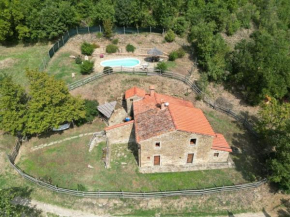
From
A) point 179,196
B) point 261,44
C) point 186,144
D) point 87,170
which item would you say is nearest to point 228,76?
point 261,44

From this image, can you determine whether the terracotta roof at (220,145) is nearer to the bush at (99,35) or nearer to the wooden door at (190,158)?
the wooden door at (190,158)

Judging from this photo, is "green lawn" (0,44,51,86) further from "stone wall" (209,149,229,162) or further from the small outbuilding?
"stone wall" (209,149,229,162)

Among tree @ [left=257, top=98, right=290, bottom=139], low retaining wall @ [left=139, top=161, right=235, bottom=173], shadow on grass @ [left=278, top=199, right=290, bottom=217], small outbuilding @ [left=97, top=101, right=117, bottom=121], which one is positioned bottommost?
shadow on grass @ [left=278, top=199, right=290, bottom=217]

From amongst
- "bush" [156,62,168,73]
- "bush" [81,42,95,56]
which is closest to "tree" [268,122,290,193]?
"bush" [156,62,168,73]

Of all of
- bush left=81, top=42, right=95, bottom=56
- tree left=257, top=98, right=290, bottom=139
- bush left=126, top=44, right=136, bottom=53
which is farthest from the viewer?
bush left=126, top=44, right=136, bottom=53

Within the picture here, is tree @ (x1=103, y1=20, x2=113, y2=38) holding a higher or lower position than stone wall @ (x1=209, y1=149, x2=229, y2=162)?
higher

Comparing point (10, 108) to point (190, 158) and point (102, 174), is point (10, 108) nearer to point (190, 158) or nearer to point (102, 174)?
point (102, 174)
